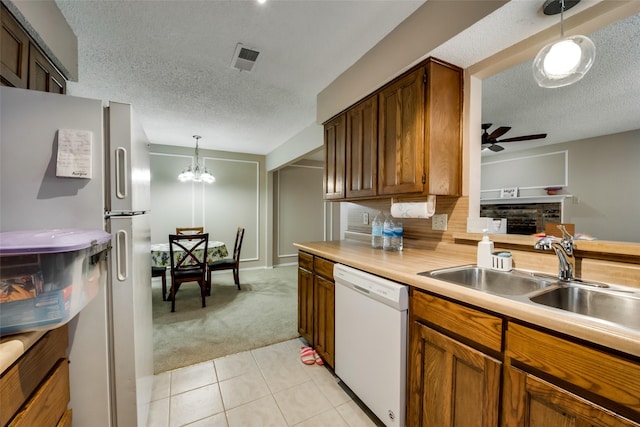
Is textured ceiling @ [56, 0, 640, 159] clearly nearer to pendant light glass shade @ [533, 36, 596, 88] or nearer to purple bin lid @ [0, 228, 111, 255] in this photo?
pendant light glass shade @ [533, 36, 596, 88]

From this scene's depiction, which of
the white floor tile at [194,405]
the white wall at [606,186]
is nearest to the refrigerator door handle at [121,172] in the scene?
the white floor tile at [194,405]

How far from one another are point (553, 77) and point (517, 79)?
1.58 meters

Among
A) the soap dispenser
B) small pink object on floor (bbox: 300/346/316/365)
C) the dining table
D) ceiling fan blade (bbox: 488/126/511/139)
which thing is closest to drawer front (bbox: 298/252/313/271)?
small pink object on floor (bbox: 300/346/316/365)

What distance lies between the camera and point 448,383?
3.58 ft

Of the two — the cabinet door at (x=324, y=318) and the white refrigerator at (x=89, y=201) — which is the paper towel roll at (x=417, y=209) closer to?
the cabinet door at (x=324, y=318)

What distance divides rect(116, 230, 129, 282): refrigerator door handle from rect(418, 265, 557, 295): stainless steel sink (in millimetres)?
1426

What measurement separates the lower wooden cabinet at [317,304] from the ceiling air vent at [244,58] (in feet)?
5.55

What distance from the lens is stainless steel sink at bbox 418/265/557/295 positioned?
48.4 inches

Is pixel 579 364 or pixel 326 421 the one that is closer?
pixel 579 364

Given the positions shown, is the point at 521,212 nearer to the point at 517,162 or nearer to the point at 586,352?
the point at 517,162

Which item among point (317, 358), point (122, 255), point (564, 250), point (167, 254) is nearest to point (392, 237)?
point (564, 250)

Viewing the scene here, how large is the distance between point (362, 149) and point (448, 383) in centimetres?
170

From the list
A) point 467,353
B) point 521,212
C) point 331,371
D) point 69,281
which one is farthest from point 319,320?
point 521,212

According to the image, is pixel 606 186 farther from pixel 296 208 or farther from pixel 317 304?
pixel 296 208
